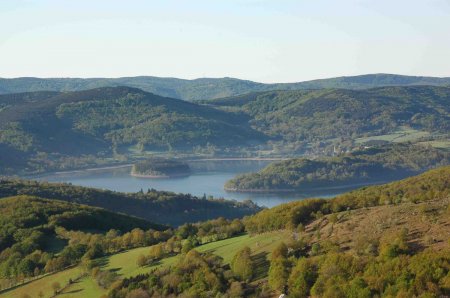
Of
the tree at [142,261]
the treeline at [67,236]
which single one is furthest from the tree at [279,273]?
the tree at [142,261]

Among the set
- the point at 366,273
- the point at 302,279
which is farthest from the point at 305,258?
the point at 366,273

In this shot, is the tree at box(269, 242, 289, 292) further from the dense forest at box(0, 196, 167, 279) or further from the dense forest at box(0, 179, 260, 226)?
the dense forest at box(0, 179, 260, 226)

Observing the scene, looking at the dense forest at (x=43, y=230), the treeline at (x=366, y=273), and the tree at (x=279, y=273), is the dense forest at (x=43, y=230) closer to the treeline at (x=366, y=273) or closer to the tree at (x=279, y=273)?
the tree at (x=279, y=273)

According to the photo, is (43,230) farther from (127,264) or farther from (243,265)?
(243,265)

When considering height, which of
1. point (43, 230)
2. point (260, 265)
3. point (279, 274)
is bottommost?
point (43, 230)

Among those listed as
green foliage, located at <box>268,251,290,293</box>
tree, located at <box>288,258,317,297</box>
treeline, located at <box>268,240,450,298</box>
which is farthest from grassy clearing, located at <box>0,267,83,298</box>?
tree, located at <box>288,258,317,297</box>

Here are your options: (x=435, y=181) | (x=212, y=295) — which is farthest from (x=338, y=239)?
(x=435, y=181)
